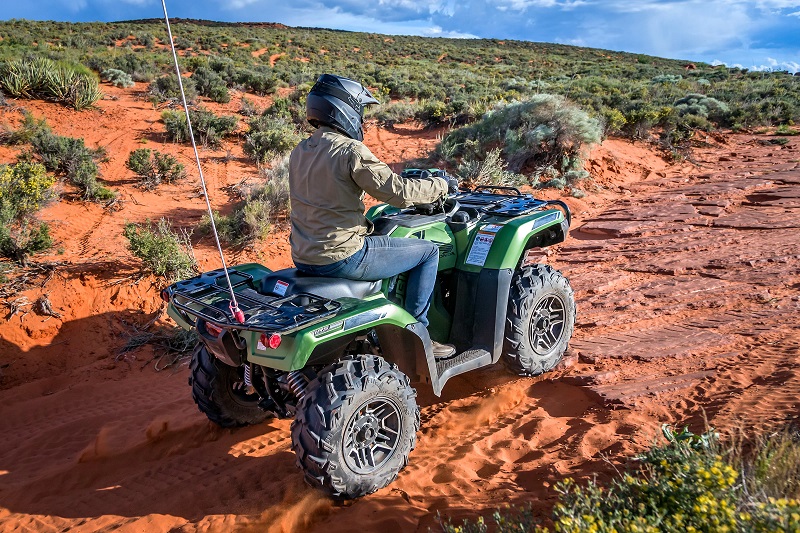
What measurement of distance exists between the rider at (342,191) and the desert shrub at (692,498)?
5.40 ft

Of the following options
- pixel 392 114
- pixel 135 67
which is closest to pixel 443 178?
pixel 392 114

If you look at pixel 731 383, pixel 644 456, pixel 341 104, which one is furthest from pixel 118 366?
pixel 731 383

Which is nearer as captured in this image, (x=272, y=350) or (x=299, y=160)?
(x=272, y=350)

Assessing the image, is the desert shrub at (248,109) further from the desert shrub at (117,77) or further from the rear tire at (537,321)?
the rear tire at (537,321)

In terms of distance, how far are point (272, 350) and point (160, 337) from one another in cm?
352

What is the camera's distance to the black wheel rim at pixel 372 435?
10.5 ft

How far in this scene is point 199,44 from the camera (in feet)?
114

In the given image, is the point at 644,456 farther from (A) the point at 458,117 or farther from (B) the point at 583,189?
(A) the point at 458,117

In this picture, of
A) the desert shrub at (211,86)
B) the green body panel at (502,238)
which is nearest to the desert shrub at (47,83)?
the desert shrub at (211,86)

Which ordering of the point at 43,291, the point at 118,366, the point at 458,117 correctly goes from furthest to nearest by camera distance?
the point at 458,117
the point at 43,291
the point at 118,366

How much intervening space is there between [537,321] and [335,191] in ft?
6.91

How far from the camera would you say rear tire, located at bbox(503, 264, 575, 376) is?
4383 millimetres

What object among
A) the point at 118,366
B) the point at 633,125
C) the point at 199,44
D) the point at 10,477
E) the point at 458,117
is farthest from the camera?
the point at 199,44

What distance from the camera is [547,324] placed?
4.73m
